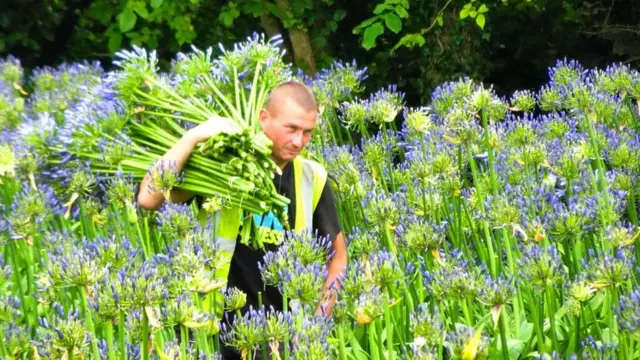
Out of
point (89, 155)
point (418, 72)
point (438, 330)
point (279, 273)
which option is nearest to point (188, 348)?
point (279, 273)

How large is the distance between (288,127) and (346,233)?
1.56 meters

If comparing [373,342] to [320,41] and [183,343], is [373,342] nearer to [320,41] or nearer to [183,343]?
[183,343]

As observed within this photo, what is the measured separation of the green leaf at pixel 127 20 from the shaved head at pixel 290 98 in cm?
423

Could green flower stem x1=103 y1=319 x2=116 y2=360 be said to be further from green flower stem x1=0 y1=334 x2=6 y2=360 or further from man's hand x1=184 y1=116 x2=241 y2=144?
man's hand x1=184 y1=116 x2=241 y2=144

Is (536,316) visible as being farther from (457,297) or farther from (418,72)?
(418,72)

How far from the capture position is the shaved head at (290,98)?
3275mm

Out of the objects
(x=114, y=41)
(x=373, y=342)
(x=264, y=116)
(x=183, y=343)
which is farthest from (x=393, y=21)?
(x=183, y=343)

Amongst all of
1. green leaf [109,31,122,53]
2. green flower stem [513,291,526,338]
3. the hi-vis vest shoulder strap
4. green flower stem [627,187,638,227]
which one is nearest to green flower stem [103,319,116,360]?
the hi-vis vest shoulder strap

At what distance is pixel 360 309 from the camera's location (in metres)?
2.38

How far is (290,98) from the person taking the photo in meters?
3.28

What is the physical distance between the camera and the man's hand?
10.4 feet

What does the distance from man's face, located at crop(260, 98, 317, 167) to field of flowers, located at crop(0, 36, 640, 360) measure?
85mm

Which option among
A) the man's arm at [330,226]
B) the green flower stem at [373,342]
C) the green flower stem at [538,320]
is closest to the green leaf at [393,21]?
the man's arm at [330,226]

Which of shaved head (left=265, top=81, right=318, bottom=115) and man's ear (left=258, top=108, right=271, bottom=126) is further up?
shaved head (left=265, top=81, right=318, bottom=115)
